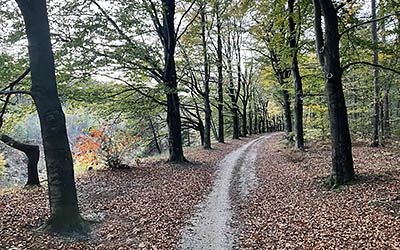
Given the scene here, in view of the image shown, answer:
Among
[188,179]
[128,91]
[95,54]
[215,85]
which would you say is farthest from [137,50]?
[215,85]

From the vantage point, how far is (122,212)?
25.3 feet

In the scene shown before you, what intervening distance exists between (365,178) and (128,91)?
11435 millimetres

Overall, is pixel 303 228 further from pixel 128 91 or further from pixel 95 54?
pixel 128 91

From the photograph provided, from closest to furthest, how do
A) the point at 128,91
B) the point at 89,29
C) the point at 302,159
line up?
the point at 89,29
the point at 302,159
the point at 128,91

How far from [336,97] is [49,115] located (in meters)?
7.51

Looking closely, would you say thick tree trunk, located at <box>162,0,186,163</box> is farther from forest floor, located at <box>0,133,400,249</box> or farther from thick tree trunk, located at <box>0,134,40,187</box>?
thick tree trunk, located at <box>0,134,40,187</box>

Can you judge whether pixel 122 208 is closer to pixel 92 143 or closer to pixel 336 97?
pixel 92 143

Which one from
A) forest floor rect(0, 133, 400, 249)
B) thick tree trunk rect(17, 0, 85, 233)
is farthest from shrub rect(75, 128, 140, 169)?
thick tree trunk rect(17, 0, 85, 233)

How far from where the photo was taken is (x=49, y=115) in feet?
20.2

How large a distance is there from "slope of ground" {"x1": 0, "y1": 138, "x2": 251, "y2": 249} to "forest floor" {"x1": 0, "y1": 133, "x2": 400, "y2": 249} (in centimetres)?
2

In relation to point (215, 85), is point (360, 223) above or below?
below

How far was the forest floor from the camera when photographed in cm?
558

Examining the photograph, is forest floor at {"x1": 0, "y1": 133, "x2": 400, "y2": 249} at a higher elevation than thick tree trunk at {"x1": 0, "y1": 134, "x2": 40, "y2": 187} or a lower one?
lower

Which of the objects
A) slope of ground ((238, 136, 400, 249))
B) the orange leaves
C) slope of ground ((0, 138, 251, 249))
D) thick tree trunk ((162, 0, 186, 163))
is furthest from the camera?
thick tree trunk ((162, 0, 186, 163))
